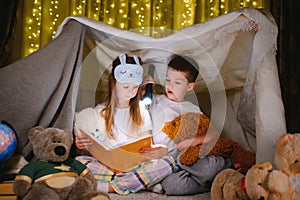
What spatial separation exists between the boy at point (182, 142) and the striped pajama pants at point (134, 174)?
0.10ft

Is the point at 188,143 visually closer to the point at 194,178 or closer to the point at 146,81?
the point at 194,178

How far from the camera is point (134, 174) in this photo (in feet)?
5.71

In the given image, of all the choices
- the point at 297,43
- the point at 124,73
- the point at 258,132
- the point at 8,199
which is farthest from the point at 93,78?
A: the point at 297,43

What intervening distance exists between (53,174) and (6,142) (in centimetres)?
Answer: 27

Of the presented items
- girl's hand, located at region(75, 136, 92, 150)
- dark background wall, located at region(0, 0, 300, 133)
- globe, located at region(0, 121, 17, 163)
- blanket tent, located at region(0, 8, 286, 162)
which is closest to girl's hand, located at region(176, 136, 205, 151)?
blanket tent, located at region(0, 8, 286, 162)

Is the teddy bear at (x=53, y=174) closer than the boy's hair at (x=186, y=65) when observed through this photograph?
Yes

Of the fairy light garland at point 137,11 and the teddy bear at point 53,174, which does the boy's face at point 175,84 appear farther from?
the fairy light garland at point 137,11

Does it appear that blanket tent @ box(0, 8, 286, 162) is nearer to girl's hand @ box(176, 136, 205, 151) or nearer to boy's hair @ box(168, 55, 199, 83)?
boy's hair @ box(168, 55, 199, 83)

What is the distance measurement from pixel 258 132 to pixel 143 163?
1.51ft

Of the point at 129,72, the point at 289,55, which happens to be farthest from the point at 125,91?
the point at 289,55

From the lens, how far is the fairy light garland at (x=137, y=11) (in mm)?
2395

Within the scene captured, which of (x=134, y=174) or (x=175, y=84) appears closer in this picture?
(x=134, y=174)

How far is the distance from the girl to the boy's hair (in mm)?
146

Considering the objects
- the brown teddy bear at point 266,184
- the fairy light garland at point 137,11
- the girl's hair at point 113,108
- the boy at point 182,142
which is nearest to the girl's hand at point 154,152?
the boy at point 182,142
